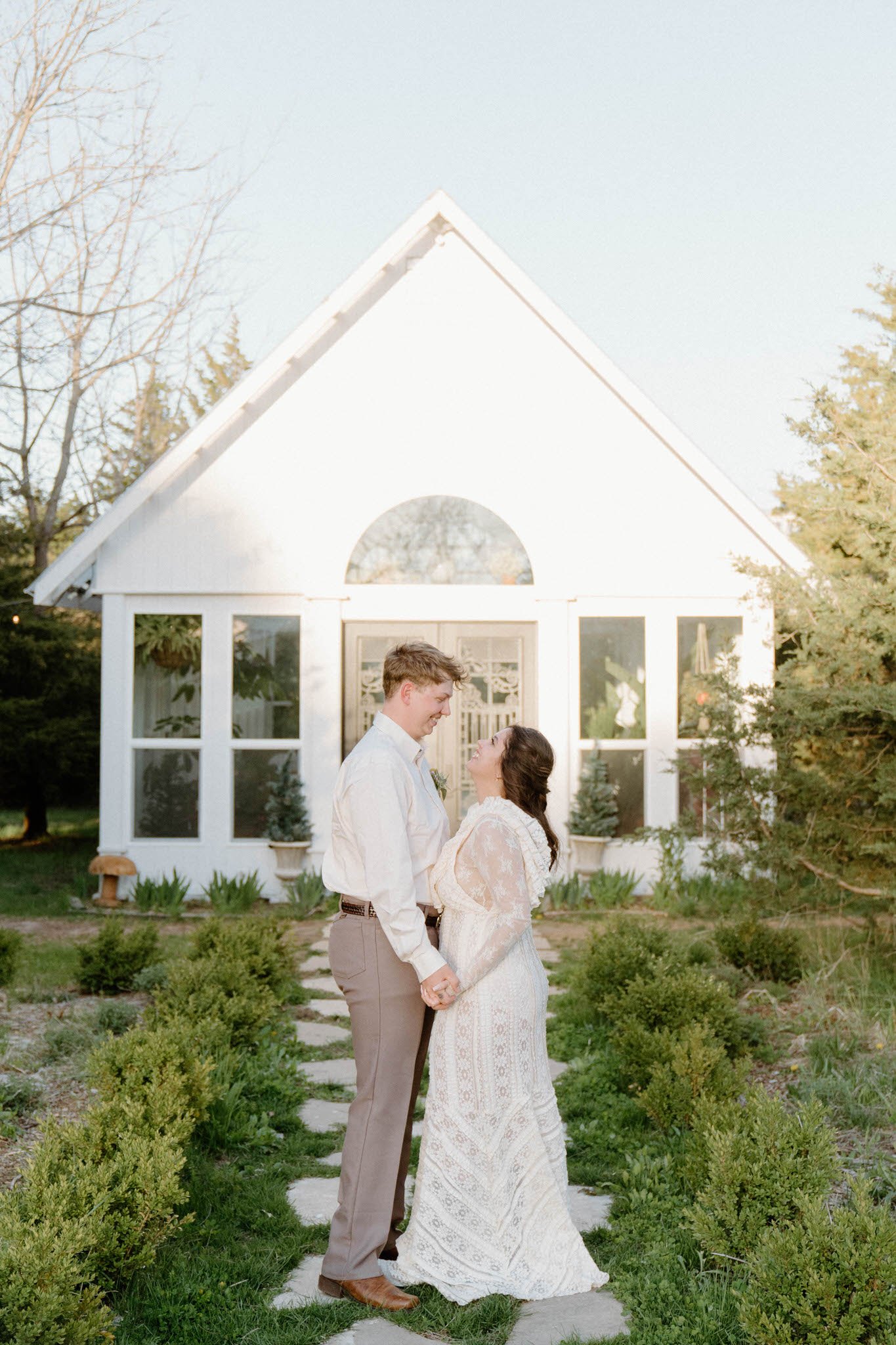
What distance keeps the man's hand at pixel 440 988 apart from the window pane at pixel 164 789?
8.03m

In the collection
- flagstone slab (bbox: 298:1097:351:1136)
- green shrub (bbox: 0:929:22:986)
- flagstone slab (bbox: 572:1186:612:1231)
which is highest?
green shrub (bbox: 0:929:22:986)

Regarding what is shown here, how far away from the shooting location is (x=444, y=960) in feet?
11.4

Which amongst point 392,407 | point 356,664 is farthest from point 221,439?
point 356,664

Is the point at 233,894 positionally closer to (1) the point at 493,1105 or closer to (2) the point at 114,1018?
(2) the point at 114,1018

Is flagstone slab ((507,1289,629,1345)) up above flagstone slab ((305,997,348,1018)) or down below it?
above

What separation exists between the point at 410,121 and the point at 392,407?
10.3ft

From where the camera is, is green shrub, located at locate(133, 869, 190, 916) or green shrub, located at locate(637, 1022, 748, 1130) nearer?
green shrub, located at locate(637, 1022, 748, 1130)

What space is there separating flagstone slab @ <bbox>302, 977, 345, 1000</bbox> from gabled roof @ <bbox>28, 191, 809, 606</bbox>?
182 inches

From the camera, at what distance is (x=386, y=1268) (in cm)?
369

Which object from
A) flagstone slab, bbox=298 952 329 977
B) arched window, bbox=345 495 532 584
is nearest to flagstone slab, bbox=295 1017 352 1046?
flagstone slab, bbox=298 952 329 977

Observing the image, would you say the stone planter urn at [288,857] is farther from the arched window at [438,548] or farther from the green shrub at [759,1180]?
the green shrub at [759,1180]

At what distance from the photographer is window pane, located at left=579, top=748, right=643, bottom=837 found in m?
11.2

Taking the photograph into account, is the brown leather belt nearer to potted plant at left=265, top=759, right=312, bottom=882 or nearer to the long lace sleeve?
the long lace sleeve

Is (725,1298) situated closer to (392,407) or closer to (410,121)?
(392,407)
